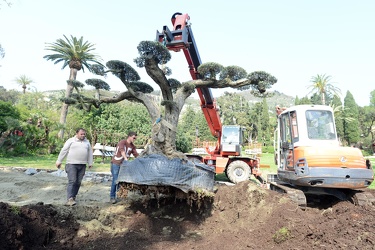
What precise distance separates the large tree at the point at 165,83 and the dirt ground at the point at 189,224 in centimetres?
136

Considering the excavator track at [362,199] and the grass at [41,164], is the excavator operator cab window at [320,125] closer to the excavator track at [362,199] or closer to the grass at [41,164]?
the excavator track at [362,199]

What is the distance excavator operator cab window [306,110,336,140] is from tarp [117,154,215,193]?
2.79 meters

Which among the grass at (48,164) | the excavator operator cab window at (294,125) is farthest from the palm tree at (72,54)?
the excavator operator cab window at (294,125)

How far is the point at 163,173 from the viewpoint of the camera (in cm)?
441

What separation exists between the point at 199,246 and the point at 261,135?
46.8m

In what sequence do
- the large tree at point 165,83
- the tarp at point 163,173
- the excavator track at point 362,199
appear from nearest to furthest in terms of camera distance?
the tarp at point 163,173 → the excavator track at point 362,199 → the large tree at point 165,83

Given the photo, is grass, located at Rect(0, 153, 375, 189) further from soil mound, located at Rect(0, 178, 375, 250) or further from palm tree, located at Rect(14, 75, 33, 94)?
palm tree, located at Rect(14, 75, 33, 94)

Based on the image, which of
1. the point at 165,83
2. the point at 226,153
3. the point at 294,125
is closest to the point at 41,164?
the point at 226,153

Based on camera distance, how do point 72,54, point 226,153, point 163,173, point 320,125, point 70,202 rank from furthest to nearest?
point 72,54, point 226,153, point 320,125, point 70,202, point 163,173

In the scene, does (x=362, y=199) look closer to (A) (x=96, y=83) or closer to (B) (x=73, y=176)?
(B) (x=73, y=176)

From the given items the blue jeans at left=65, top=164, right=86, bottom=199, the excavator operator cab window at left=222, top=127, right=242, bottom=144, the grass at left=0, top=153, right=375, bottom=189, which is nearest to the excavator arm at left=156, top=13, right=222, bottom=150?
the excavator operator cab window at left=222, top=127, right=242, bottom=144

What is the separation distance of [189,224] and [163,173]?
1399mm

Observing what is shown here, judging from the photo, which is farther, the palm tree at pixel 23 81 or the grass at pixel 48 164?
the palm tree at pixel 23 81

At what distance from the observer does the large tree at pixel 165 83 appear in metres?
5.75
